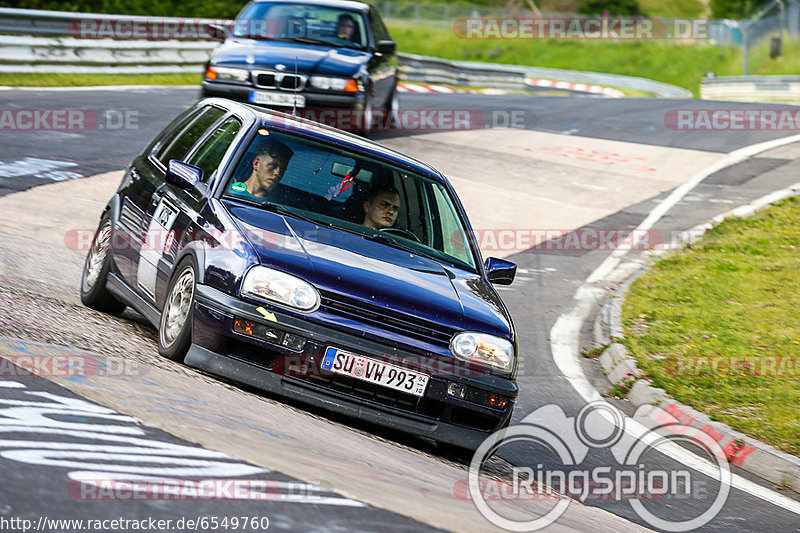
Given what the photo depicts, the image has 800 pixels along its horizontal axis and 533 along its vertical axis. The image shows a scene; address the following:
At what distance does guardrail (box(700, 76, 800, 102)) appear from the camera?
1235 inches

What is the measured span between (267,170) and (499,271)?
5.37 ft

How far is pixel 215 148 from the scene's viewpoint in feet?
22.9

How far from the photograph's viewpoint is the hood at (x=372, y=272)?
5.71m

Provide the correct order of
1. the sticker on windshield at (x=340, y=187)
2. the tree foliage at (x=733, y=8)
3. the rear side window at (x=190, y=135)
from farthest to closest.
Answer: the tree foliage at (x=733, y=8), the rear side window at (x=190, y=135), the sticker on windshield at (x=340, y=187)

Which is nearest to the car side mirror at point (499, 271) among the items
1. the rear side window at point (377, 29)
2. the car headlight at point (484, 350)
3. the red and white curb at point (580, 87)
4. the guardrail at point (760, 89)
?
the car headlight at point (484, 350)

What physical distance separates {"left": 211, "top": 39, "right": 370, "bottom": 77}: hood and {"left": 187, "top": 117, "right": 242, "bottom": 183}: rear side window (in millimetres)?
7493

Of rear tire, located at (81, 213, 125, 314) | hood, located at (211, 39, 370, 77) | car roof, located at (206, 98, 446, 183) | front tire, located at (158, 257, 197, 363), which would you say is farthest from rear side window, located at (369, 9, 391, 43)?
front tire, located at (158, 257, 197, 363)

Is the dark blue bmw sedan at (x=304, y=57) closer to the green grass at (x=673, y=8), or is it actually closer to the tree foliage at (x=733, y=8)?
the tree foliage at (x=733, y=8)

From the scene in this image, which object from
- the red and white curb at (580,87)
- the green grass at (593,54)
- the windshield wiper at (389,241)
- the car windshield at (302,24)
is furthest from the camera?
the green grass at (593,54)

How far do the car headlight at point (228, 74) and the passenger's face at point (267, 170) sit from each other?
8161mm

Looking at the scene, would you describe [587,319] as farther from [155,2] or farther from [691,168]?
[155,2]

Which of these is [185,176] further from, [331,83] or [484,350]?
[331,83]

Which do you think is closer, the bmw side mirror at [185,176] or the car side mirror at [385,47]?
the bmw side mirror at [185,176]

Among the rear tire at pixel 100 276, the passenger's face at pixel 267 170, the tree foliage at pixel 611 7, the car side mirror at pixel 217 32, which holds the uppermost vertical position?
the car side mirror at pixel 217 32
